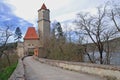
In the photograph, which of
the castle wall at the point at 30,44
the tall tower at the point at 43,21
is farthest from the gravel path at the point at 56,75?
the tall tower at the point at 43,21

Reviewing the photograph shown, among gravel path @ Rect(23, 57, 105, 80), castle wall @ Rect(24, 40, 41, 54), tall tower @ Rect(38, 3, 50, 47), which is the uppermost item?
tall tower @ Rect(38, 3, 50, 47)

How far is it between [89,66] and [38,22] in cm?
9262

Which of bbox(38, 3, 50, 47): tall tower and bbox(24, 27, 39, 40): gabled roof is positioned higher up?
bbox(38, 3, 50, 47): tall tower

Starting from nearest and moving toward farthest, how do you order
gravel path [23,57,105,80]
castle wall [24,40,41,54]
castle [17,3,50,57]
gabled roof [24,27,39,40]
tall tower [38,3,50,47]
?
1. gravel path [23,57,105,80]
2. castle wall [24,40,41,54]
3. castle [17,3,50,57]
4. tall tower [38,3,50,47]
5. gabled roof [24,27,39,40]

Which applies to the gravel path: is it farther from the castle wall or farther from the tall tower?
the tall tower

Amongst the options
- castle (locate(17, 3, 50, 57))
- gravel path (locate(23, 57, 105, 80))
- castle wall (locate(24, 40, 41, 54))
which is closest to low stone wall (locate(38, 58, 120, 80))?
gravel path (locate(23, 57, 105, 80))

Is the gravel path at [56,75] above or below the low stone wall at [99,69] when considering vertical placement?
below

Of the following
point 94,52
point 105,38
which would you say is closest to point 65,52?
point 94,52

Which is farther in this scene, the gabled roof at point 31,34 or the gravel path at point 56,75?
the gabled roof at point 31,34

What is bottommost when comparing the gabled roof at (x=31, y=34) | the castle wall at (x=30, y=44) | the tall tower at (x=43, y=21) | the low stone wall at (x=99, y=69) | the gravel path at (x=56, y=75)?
the gravel path at (x=56, y=75)

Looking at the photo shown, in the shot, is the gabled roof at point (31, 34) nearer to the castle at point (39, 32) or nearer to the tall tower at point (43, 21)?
the castle at point (39, 32)

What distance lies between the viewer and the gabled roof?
107 metres

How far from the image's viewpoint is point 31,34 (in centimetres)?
10919

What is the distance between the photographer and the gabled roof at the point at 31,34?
107 metres
